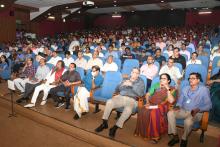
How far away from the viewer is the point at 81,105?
166 inches

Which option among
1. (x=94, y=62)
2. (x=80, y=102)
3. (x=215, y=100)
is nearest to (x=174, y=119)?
(x=215, y=100)

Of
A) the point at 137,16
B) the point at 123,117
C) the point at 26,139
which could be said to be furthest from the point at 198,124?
the point at 137,16

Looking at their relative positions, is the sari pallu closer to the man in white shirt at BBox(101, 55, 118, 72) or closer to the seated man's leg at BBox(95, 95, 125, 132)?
the seated man's leg at BBox(95, 95, 125, 132)

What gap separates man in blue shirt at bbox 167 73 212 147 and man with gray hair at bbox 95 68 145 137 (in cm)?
63

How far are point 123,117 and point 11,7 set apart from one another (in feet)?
39.2

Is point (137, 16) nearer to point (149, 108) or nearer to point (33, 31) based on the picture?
point (33, 31)

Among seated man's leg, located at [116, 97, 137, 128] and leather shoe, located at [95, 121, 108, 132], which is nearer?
seated man's leg, located at [116, 97, 137, 128]

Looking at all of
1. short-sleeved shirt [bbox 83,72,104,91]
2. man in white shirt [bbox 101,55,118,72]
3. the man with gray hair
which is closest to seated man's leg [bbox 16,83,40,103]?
short-sleeved shirt [bbox 83,72,104,91]

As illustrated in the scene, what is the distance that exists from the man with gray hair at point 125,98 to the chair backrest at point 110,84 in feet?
1.09

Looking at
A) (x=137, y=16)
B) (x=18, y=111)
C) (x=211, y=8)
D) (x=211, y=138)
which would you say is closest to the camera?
(x=211, y=138)

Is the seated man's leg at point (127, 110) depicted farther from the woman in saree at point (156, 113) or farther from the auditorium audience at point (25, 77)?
the auditorium audience at point (25, 77)

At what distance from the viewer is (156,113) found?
129 inches

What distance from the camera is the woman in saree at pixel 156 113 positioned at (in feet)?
10.7

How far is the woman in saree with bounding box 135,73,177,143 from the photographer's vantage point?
10.7 ft
